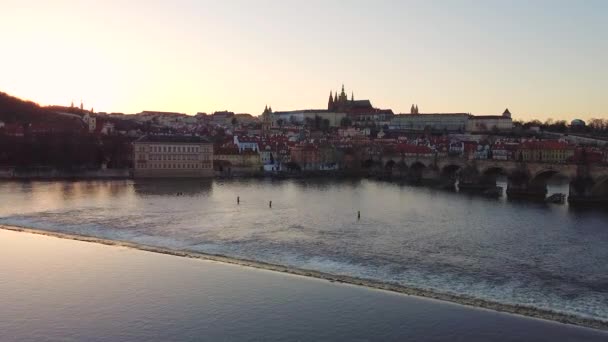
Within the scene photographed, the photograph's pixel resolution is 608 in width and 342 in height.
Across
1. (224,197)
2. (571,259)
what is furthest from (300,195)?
(571,259)

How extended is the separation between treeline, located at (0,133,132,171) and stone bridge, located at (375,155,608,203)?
25281 millimetres

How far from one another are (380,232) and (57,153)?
35.8 meters

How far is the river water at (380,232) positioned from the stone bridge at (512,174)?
126 inches

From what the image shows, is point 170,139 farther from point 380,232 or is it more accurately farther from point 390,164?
point 380,232

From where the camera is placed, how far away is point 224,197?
109 feet

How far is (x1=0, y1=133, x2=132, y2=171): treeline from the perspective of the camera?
1895 inches

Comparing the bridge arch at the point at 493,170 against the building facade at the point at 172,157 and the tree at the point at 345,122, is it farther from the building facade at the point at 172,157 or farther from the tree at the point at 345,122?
the tree at the point at 345,122

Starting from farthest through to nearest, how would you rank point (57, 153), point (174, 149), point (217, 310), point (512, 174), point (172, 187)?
1. point (174, 149)
2. point (57, 153)
3. point (172, 187)
4. point (512, 174)
5. point (217, 310)

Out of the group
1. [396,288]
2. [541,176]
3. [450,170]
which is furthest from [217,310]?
[450,170]

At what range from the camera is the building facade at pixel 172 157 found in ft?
162

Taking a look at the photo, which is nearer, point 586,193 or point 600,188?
point 586,193

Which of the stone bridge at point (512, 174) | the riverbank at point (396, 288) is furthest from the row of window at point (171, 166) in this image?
the riverbank at point (396, 288)

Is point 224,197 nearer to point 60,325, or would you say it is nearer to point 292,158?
point 60,325

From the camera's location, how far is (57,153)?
48.8 metres
